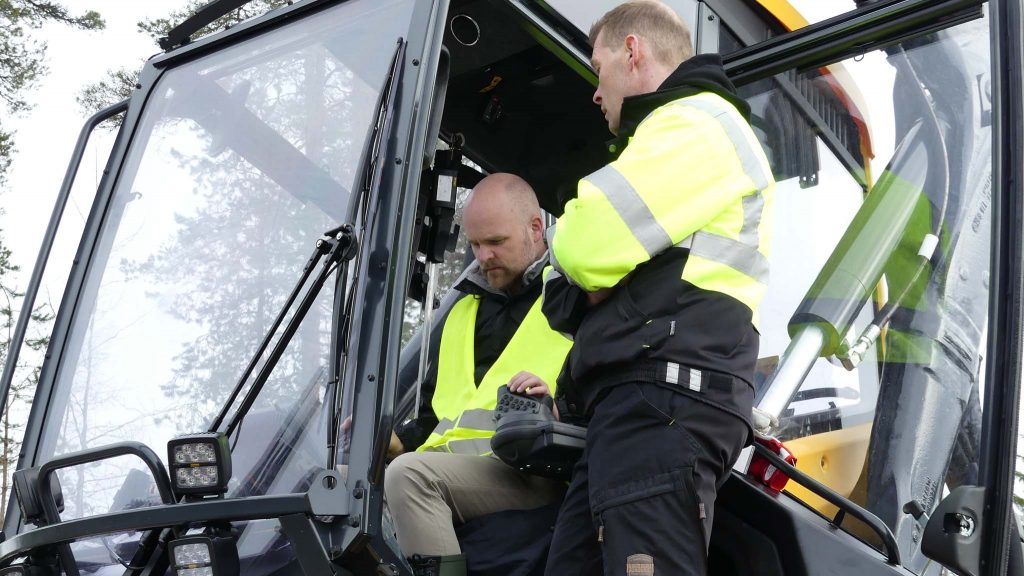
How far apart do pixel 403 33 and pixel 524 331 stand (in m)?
0.91

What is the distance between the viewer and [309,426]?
92.5 inches

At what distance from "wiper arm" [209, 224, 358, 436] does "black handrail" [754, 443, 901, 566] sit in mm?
999

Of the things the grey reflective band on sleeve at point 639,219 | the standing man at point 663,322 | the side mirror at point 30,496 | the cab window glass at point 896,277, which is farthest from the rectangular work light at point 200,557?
the cab window glass at point 896,277

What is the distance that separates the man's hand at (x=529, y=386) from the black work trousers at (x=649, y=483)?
44 centimetres

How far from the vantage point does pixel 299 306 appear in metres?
2.42

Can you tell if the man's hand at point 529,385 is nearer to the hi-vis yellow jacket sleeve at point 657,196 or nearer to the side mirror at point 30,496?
the hi-vis yellow jacket sleeve at point 657,196

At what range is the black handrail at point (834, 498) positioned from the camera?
232 centimetres

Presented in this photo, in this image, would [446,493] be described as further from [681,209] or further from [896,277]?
[896,277]

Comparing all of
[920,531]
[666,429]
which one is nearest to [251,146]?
[666,429]

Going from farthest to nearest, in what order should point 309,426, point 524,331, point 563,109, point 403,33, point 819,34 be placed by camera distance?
point 563,109, point 524,331, point 819,34, point 403,33, point 309,426

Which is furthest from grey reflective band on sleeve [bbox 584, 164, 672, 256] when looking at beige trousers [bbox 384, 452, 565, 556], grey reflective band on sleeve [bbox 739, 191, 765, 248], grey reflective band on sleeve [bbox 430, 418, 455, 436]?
grey reflective band on sleeve [bbox 430, 418, 455, 436]

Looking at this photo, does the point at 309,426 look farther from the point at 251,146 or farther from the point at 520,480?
the point at 251,146

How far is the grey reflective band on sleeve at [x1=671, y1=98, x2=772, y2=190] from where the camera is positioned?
229 cm

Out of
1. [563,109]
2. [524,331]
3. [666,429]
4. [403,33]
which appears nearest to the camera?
[666,429]
